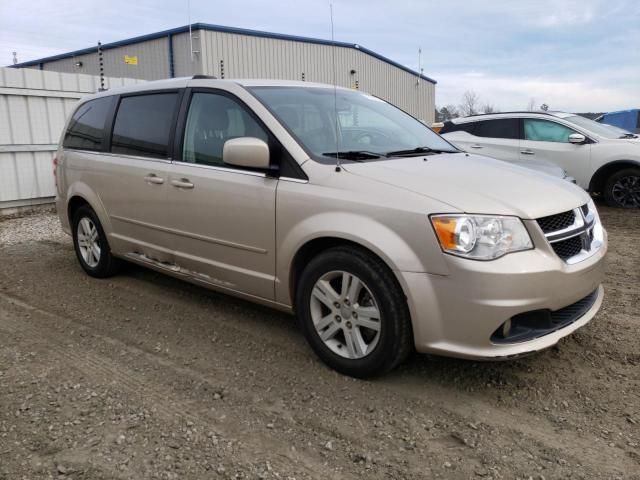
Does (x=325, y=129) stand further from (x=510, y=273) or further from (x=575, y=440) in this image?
(x=575, y=440)

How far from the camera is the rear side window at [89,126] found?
5094 mm

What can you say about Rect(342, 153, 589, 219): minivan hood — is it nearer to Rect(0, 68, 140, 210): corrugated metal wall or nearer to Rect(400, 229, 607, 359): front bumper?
Rect(400, 229, 607, 359): front bumper

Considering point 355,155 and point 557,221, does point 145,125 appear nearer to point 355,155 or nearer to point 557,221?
point 355,155

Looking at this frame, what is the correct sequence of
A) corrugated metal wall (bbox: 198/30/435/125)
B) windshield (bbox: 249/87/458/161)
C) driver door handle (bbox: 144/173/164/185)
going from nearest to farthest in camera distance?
windshield (bbox: 249/87/458/161)
driver door handle (bbox: 144/173/164/185)
corrugated metal wall (bbox: 198/30/435/125)

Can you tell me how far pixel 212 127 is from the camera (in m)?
4.01

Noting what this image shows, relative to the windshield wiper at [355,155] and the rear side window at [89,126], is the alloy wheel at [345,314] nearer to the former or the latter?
the windshield wiper at [355,155]

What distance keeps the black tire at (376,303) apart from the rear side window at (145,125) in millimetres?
Answer: 1761

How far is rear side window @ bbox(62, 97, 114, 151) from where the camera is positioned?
509cm

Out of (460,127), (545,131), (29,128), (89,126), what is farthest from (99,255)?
(545,131)

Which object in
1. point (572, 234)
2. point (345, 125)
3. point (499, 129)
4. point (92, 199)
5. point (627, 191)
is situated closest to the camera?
point (572, 234)

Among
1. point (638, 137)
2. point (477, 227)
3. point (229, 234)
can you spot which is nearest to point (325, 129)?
point (229, 234)

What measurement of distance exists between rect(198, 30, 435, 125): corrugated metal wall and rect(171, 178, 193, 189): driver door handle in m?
12.2

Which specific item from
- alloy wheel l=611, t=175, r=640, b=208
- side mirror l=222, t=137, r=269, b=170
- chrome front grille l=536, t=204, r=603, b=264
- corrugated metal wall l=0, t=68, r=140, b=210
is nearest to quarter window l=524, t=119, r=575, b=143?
alloy wheel l=611, t=175, r=640, b=208

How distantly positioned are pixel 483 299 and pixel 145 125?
123 inches
